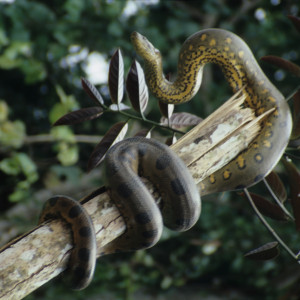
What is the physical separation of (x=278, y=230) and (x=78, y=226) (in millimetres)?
2125

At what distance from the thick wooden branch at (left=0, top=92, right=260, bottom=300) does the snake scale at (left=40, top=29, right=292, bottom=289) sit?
21mm

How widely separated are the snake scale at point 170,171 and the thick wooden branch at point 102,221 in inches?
0.8

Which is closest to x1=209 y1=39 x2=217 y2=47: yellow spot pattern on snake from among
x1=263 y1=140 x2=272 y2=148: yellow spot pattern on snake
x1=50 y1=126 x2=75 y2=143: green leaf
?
x1=263 y1=140 x2=272 y2=148: yellow spot pattern on snake

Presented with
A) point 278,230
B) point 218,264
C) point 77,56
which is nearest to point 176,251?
point 218,264

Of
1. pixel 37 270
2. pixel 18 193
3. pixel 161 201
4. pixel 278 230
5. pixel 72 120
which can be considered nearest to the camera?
pixel 37 270

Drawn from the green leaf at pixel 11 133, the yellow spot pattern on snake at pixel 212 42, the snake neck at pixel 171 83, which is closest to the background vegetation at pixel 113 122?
the green leaf at pixel 11 133

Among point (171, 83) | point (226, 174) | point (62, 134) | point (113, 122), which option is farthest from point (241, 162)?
point (113, 122)

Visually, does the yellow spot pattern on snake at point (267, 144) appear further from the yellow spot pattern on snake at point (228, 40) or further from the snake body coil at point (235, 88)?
the yellow spot pattern on snake at point (228, 40)

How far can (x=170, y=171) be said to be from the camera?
0.68 m

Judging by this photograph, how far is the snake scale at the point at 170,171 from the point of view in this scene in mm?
652

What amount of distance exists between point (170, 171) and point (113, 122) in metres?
1.84

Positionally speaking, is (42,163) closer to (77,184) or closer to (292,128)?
(77,184)

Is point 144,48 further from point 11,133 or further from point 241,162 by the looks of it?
point 11,133

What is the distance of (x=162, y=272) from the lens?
2.63m
